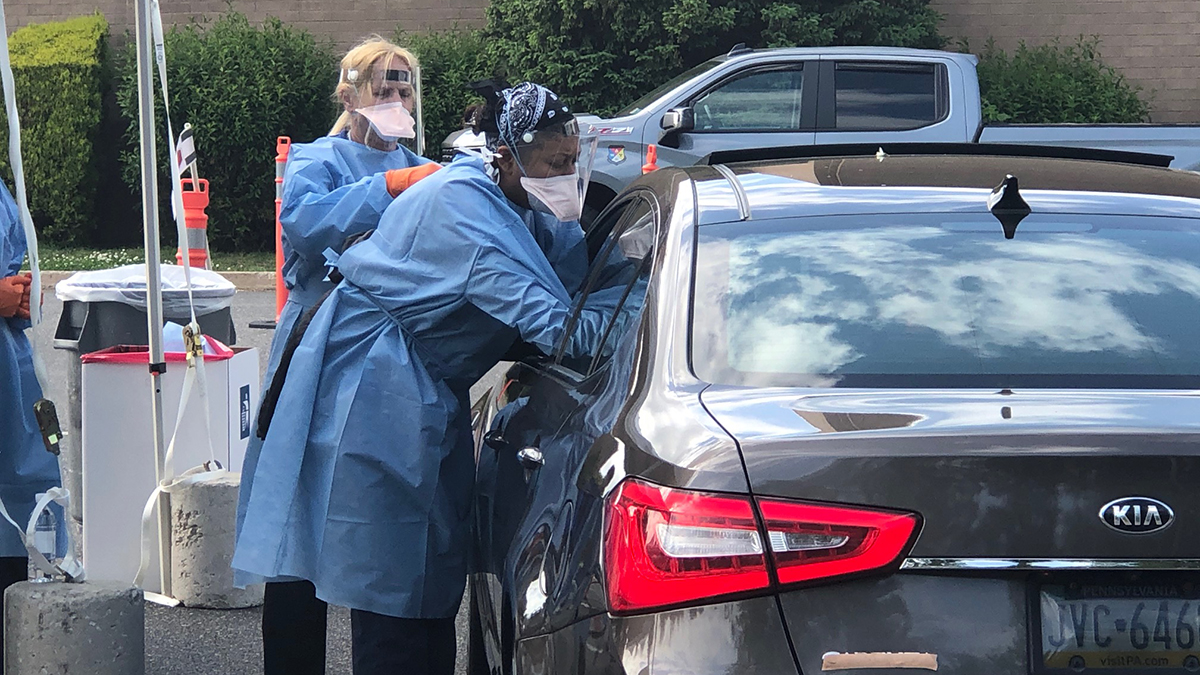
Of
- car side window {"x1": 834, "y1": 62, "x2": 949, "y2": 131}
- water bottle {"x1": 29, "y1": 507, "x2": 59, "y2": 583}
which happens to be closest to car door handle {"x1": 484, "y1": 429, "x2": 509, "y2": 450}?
water bottle {"x1": 29, "y1": 507, "x2": 59, "y2": 583}

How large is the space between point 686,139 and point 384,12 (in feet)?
20.9

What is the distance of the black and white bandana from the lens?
3338mm

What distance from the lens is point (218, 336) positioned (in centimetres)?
547

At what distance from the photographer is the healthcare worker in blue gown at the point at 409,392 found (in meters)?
3.20

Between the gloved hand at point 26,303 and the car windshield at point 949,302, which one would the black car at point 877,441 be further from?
the gloved hand at point 26,303

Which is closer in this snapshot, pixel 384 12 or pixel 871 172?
pixel 871 172

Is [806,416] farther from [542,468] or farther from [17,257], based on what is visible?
[17,257]

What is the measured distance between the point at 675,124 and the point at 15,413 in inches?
316

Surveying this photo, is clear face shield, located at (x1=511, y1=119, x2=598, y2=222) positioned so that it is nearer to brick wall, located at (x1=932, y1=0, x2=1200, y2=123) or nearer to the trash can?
the trash can

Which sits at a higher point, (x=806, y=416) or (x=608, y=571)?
(x=806, y=416)

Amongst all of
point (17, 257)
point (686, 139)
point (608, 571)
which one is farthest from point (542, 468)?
point (686, 139)

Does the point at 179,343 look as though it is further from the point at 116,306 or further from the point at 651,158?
the point at 651,158

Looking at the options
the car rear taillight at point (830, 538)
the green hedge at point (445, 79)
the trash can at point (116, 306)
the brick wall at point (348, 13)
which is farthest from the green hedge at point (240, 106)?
the car rear taillight at point (830, 538)

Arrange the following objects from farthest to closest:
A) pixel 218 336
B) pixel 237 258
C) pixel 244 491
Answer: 1. pixel 237 258
2. pixel 218 336
3. pixel 244 491
